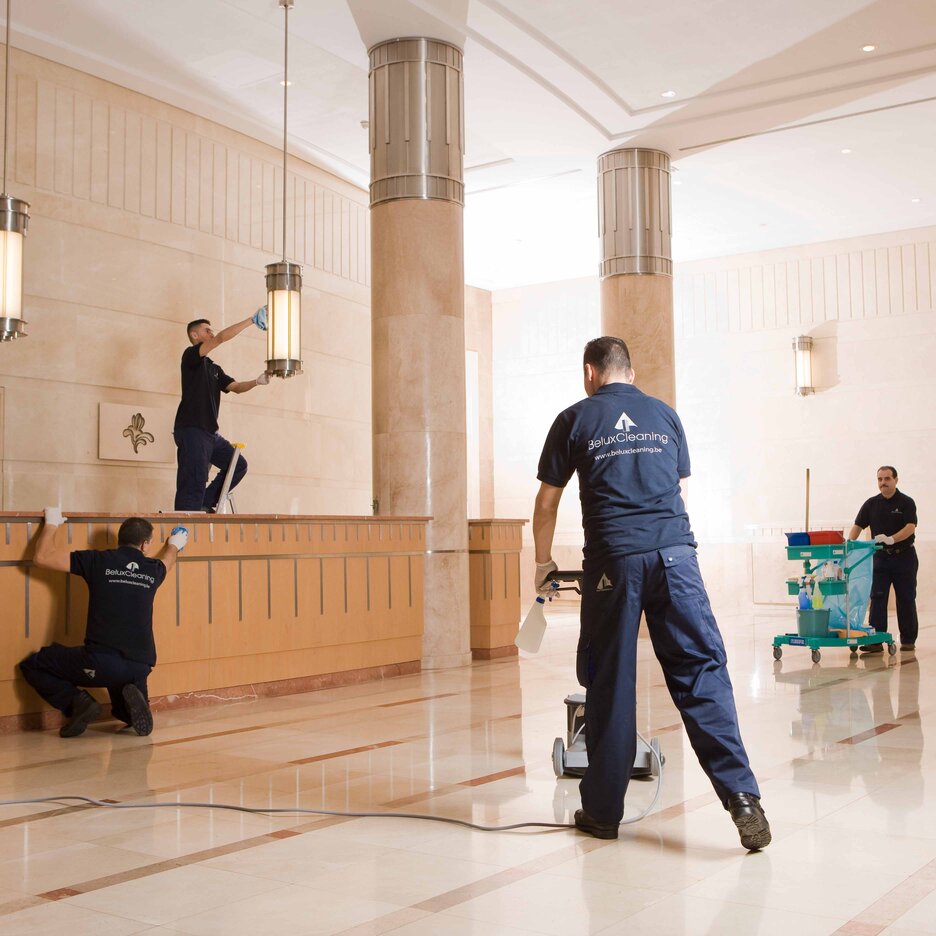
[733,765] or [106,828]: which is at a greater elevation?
[733,765]

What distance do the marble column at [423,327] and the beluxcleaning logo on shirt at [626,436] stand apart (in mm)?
6255

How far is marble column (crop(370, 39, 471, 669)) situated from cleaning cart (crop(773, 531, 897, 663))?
3130 millimetres

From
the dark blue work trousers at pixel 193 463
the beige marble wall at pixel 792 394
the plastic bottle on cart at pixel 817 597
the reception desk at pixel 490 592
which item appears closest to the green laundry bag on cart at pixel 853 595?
the plastic bottle on cart at pixel 817 597

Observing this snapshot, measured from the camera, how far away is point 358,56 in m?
11.6

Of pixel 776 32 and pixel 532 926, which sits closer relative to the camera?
pixel 532 926

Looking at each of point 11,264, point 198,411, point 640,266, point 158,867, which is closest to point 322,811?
point 158,867

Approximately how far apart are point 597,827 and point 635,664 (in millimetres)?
625

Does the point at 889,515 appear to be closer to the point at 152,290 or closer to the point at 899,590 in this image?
the point at 899,590

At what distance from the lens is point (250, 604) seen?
8.28 metres

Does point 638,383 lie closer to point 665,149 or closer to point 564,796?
point 665,149

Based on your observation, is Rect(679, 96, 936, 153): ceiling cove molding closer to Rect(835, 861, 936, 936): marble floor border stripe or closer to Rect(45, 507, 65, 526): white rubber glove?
Rect(45, 507, 65, 526): white rubber glove

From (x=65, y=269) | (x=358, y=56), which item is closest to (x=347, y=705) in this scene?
(x=65, y=269)

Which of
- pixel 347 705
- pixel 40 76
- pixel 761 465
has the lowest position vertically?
pixel 347 705

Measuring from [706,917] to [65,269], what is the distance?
1011 cm
